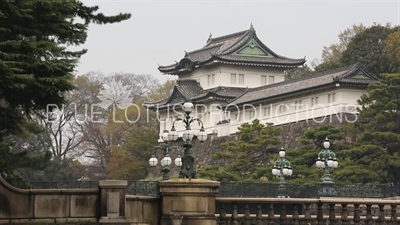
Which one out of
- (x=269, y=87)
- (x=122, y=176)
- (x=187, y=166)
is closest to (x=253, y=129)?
(x=269, y=87)

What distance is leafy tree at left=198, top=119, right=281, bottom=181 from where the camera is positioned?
60.7 metres

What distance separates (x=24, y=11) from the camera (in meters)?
18.9

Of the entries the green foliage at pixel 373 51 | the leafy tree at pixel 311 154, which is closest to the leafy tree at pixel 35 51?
the leafy tree at pixel 311 154

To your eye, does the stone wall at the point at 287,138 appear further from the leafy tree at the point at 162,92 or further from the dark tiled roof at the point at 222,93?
the leafy tree at the point at 162,92

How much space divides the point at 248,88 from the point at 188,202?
65.3 meters

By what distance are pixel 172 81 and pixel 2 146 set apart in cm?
7869

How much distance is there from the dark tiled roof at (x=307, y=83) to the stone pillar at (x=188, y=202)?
47.5m

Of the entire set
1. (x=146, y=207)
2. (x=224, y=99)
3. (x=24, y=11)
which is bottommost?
(x=146, y=207)

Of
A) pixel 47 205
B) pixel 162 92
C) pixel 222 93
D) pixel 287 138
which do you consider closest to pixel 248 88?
pixel 222 93

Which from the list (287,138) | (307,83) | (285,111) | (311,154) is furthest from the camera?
(285,111)

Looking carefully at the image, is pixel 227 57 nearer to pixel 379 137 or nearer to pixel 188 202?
pixel 379 137

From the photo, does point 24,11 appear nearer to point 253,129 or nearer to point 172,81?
point 253,129

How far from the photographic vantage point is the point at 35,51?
18.5 meters

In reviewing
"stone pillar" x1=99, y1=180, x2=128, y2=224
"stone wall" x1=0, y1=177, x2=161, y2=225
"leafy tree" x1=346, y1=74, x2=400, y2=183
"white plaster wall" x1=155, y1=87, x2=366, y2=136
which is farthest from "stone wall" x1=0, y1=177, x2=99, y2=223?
"white plaster wall" x1=155, y1=87, x2=366, y2=136
